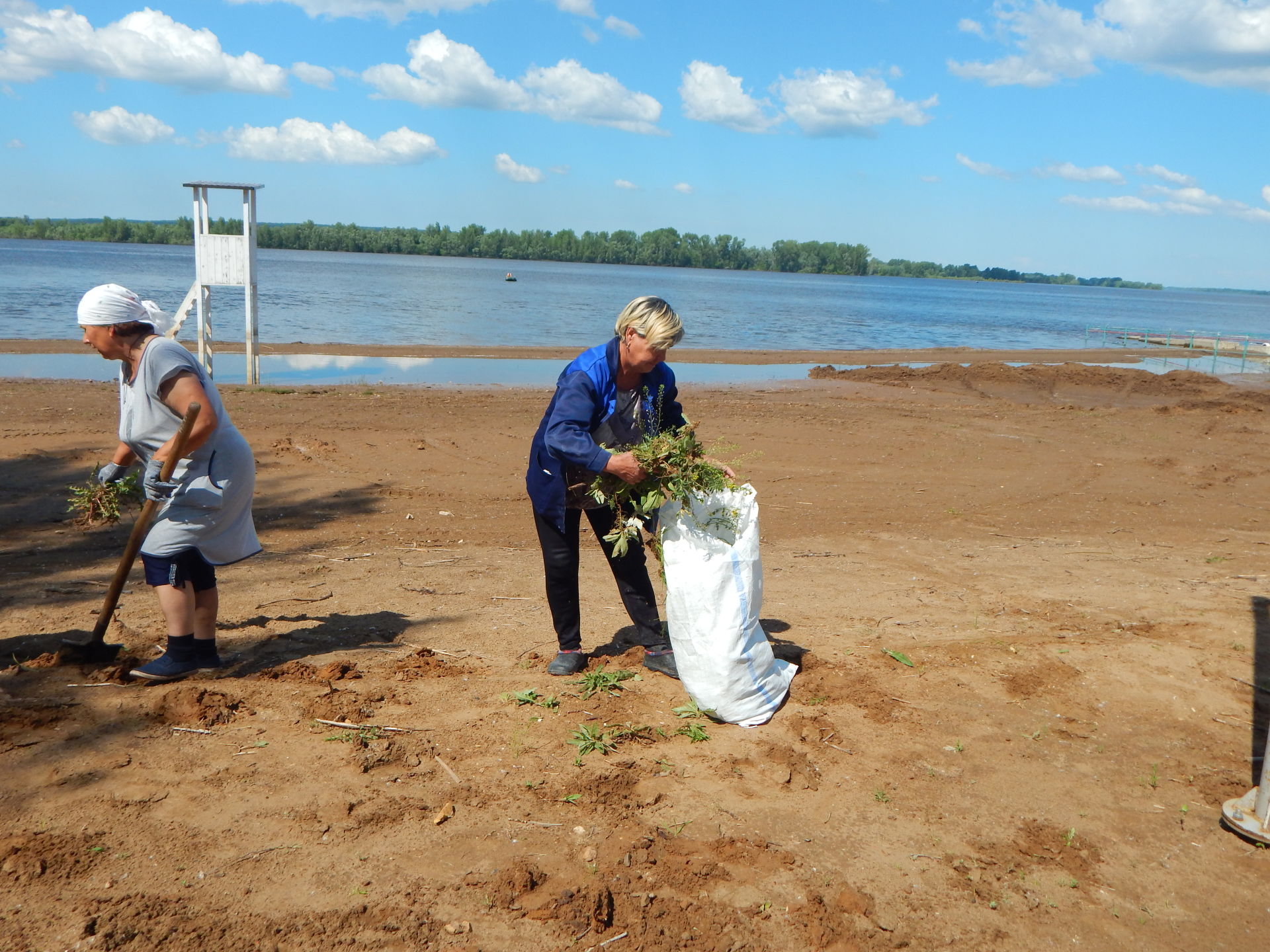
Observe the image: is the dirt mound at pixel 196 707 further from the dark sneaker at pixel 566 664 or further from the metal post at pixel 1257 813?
the metal post at pixel 1257 813

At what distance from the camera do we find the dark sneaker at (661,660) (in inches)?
184

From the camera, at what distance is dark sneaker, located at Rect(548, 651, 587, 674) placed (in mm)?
4680

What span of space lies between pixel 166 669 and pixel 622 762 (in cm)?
213

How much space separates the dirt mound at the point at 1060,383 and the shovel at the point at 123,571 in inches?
667

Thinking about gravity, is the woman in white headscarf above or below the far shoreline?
above

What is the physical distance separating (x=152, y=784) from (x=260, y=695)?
31.8 inches

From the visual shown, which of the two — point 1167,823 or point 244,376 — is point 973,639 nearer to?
point 1167,823

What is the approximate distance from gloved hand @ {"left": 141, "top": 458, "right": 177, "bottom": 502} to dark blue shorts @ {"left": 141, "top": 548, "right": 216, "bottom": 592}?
0.85 ft

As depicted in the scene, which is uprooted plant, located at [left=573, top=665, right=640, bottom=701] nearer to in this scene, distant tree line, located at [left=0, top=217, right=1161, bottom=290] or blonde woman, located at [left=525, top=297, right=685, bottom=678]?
blonde woman, located at [left=525, top=297, right=685, bottom=678]

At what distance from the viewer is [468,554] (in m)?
7.31

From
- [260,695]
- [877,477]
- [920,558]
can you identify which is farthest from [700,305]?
[260,695]

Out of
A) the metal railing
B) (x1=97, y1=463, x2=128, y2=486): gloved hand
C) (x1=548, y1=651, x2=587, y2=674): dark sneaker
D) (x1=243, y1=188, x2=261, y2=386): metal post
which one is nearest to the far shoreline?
the metal railing

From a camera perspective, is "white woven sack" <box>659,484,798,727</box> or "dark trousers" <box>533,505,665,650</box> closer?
"white woven sack" <box>659,484,798,727</box>

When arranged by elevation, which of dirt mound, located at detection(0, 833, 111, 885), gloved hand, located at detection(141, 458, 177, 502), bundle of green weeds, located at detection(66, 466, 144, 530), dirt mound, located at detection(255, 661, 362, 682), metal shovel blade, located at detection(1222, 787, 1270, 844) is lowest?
dirt mound, located at detection(255, 661, 362, 682)
